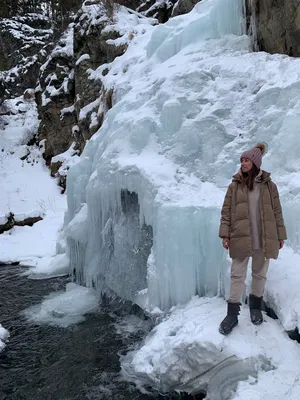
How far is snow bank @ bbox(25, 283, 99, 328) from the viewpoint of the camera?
530 centimetres

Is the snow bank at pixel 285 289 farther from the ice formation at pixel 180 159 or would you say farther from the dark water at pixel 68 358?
the dark water at pixel 68 358

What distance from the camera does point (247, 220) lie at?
126 inches

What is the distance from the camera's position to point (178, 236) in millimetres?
4379

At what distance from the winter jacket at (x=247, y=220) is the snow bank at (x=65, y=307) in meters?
2.92

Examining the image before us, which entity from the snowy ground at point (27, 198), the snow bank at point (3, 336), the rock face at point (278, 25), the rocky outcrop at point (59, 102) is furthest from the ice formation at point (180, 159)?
the rocky outcrop at point (59, 102)

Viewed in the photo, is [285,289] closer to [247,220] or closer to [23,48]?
[247,220]

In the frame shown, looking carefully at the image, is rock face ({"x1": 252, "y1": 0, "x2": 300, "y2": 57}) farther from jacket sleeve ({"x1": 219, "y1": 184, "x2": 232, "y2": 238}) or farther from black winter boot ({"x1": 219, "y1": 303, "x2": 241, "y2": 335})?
black winter boot ({"x1": 219, "y1": 303, "x2": 241, "y2": 335})

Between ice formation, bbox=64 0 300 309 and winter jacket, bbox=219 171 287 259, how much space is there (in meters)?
0.70

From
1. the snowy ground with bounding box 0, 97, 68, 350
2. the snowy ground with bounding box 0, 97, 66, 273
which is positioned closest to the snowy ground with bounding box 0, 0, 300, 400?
the snowy ground with bounding box 0, 97, 68, 350

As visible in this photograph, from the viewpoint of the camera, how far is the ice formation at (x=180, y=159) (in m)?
4.35

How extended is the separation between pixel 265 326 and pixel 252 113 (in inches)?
110

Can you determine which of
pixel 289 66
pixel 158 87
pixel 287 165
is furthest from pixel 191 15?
pixel 287 165

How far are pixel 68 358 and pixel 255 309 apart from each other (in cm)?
223

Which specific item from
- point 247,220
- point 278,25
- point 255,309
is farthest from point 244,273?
point 278,25
